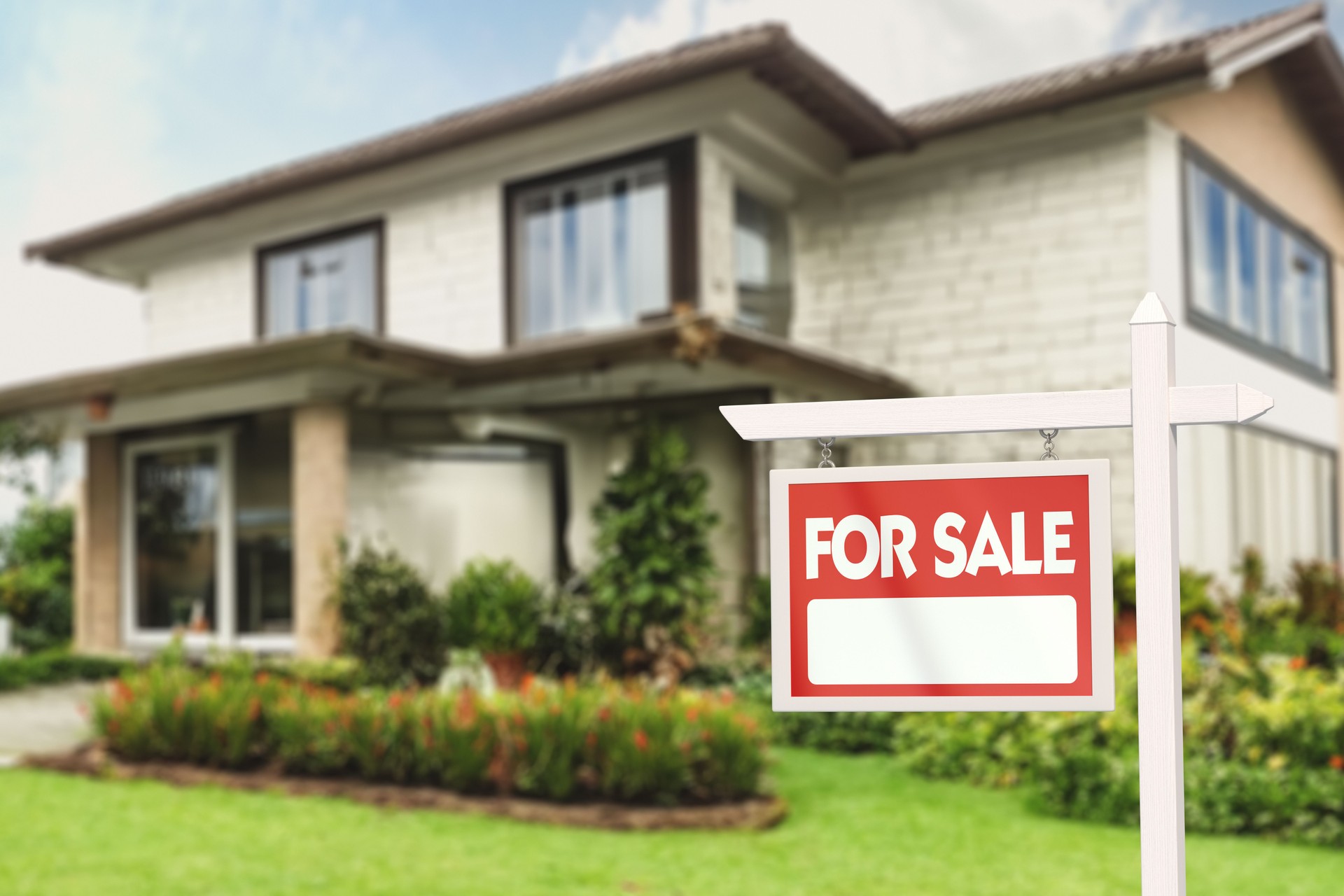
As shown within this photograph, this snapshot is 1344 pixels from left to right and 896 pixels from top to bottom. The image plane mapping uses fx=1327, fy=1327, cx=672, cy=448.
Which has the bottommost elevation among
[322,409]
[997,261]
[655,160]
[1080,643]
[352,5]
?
[1080,643]

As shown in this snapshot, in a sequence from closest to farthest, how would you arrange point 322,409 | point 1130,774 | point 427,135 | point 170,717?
point 1130,774 → point 170,717 → point 322,409 → point 427,135

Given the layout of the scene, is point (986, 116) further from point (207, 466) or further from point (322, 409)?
point (207, 466)

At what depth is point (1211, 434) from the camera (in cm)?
1328

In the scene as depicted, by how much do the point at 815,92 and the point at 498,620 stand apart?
5.28m

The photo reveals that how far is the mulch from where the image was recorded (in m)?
7.21

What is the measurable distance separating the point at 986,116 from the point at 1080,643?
10224 millimetres

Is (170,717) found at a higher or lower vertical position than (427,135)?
lower

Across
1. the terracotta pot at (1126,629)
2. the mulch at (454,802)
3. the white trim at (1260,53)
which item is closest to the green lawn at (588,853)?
the mulch at (454,802)

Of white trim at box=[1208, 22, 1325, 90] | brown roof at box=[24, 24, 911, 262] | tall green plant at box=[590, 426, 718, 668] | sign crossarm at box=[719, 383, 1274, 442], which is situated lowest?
tall green plant at box=[590, 426, 718, 668]

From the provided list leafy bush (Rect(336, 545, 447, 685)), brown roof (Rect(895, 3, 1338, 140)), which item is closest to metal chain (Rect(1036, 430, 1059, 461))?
leafy bush (Rect(336, 545, 447, 685))

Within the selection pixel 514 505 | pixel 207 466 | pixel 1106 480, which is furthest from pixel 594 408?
pixel 1106 480

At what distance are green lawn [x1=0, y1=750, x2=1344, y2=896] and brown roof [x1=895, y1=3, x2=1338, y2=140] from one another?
252 inches

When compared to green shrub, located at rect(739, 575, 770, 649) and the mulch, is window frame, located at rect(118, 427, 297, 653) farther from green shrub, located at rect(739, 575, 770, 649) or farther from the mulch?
green shrub, located at rect(739, 575, 770, 649)

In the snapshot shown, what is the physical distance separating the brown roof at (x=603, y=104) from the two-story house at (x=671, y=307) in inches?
1.5
